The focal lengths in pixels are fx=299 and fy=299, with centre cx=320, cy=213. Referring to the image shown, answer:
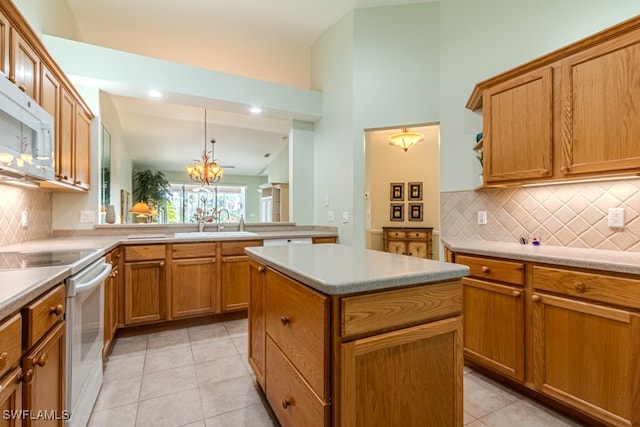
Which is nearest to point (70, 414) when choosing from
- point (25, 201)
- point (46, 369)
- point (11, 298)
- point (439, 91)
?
point (46, 369)

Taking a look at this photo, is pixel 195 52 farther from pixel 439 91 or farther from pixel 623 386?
pixel 623 386

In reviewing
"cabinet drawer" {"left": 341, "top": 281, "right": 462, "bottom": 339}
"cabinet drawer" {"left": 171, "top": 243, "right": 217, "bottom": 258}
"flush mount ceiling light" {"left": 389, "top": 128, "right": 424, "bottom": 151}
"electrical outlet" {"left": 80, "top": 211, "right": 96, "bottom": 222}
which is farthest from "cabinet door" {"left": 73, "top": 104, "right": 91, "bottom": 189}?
"flush mount ceiling light" {"left": 389, "top": 128, "right": 424, "bottom": 151}

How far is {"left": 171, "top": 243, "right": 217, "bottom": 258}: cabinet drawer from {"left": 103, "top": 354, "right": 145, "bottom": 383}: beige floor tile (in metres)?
0.89

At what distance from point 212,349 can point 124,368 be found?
611 mm

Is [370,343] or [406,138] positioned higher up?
[406,138]

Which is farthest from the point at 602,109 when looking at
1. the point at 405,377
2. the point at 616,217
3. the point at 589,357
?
the point at 405,377

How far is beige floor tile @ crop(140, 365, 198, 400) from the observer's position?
1.86 meters

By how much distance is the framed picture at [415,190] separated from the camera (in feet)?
17.9

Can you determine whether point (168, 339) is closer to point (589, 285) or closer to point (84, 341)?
point (84, 341)

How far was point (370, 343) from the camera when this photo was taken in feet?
3.35

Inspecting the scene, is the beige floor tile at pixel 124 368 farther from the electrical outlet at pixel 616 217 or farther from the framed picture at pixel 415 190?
the framed picture at pixel 415 190

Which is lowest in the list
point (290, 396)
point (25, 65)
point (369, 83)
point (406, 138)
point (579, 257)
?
point (290, 396)

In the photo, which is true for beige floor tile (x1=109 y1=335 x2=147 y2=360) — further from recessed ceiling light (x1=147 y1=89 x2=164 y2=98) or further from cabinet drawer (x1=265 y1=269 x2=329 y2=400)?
→ recessed ceiling light (x1=147 y1=89 x2=164 y2=98)

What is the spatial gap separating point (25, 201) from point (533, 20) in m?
4.12
